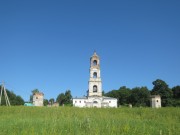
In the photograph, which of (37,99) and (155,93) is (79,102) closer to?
(37,99)

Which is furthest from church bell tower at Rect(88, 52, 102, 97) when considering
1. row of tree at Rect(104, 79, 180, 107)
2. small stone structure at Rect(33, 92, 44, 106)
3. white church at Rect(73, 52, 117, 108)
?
row of tree at Rect(104, 79, 180, 107)

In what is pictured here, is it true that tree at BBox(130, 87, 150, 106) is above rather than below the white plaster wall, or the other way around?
above

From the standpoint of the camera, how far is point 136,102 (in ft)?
284

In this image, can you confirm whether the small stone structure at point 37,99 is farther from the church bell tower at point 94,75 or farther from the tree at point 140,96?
the tree at point 140,96

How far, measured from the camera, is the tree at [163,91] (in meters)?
80.8

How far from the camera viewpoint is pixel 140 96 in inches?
3410

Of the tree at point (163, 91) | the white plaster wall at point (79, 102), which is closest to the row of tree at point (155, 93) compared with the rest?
the tree at point (163, 91)

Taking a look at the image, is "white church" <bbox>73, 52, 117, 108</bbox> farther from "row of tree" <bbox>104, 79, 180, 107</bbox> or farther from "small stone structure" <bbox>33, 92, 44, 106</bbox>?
"row of tree" <bbox>104, 79, 180, 107</bbox>

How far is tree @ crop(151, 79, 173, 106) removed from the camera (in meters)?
80.8

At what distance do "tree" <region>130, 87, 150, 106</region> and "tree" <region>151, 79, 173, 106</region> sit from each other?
3.42 m

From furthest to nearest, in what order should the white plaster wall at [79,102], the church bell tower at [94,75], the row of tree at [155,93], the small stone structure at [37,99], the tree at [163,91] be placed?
1. the row of tree at [155,93]
2. the tree at [163,91]
3. the white plaster wall at [79,102]
4. the church bell tower at [94,75]
5. the small stone structure at [37,99]

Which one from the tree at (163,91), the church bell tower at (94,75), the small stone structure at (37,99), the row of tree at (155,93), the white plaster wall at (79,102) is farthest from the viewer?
the row of tree at (155,93)

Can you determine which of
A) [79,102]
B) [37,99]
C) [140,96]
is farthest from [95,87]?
[140,96]

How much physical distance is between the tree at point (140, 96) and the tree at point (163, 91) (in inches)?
134
